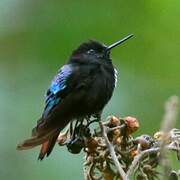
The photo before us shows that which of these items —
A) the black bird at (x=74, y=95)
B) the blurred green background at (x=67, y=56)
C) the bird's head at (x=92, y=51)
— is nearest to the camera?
the black bird at (x=74, y=95)

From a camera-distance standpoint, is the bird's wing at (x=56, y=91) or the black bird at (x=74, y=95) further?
the bird's wing at (x=56, y=91)

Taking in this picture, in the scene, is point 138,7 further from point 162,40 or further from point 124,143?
point 124,143

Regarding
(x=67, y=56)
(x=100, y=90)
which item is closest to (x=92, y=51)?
(x=67, y=56)

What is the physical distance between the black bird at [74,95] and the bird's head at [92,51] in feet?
0.16

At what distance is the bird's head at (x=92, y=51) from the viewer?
2510 millimetres

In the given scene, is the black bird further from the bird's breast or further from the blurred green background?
the blurred green background

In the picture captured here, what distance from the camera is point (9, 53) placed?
3.06m

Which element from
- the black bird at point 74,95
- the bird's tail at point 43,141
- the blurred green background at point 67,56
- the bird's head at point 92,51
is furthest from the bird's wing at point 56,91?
the blurred green background at point 67,56

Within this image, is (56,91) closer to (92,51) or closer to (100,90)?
(100,90)

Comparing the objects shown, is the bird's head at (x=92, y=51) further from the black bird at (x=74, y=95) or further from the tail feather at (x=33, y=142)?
the tail feather at (x=33, y=142)

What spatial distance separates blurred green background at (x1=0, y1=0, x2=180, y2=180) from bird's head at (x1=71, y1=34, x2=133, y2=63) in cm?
4

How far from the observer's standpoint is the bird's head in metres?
2.51

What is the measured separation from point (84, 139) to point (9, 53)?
1.22 meters

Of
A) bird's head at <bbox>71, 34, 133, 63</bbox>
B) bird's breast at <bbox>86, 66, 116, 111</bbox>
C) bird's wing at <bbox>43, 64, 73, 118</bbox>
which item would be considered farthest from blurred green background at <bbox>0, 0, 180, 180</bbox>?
bird's wing at <bbox>43, 64, 73, 118</bbox>
